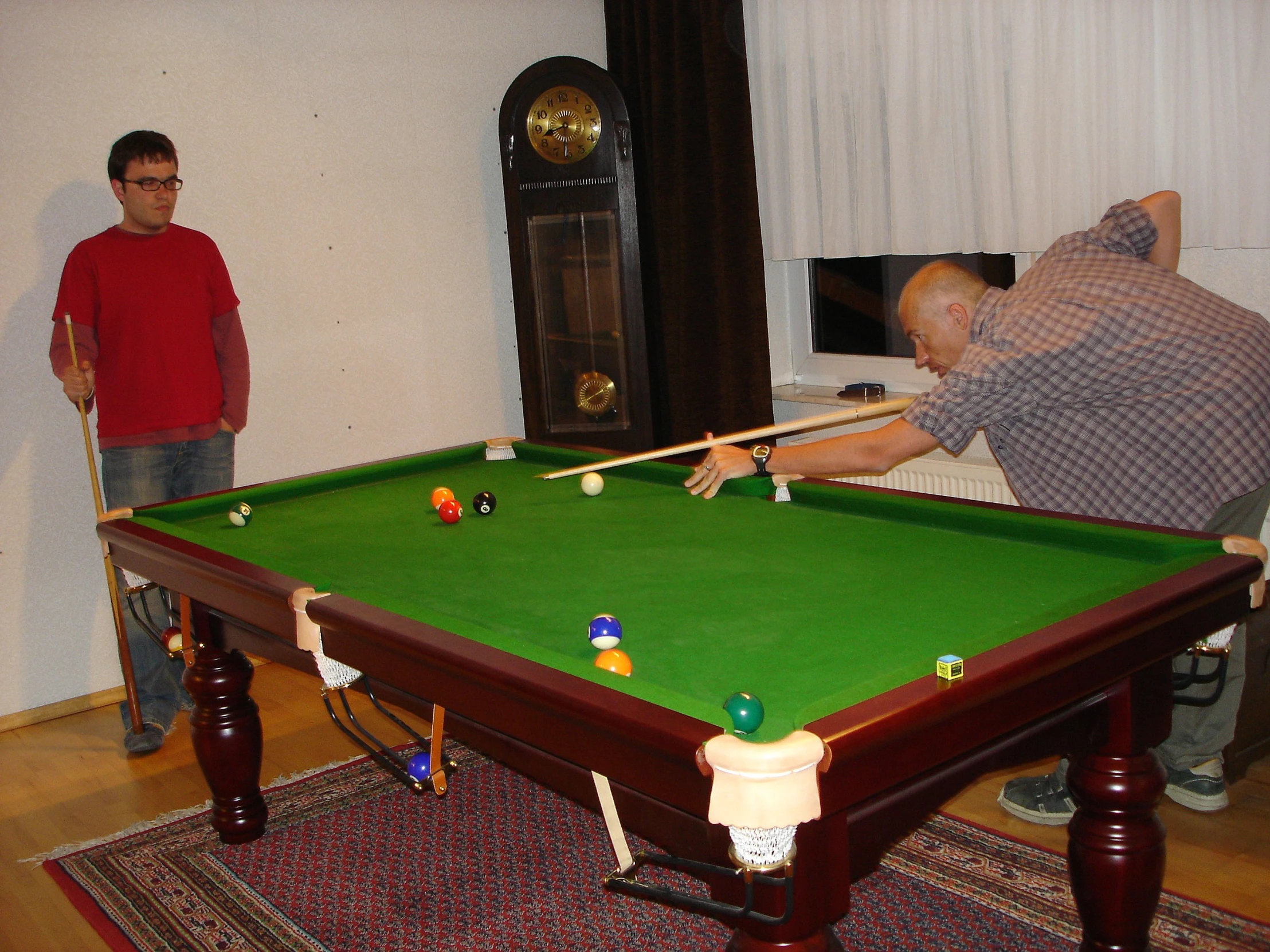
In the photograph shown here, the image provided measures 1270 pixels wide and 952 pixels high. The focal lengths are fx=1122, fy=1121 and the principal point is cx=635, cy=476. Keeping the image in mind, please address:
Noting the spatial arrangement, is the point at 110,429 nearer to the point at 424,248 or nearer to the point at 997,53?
the point at 424,248

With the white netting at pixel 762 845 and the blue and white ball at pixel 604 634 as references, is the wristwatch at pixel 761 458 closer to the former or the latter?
the blue and white ball at pixel 604 634

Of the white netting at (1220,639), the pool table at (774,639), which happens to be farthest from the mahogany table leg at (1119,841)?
the white netting at (1220,639)

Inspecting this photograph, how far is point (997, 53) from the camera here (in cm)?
332

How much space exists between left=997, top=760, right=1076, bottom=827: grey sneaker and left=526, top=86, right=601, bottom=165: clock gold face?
2664 mm

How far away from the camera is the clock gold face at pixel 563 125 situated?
4.08 meters

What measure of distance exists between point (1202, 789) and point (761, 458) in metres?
1.19

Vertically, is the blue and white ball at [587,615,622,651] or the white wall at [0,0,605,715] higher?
the white wall at [0,0,605,715]

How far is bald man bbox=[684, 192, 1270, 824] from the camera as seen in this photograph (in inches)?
84.2

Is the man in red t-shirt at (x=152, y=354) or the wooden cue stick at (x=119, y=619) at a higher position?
the man in red t-shirt at (x=152, y=354)

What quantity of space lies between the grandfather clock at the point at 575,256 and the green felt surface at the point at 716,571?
1550mm

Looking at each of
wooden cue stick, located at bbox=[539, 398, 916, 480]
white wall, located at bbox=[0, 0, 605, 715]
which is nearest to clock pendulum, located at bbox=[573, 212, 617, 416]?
white wall, located at bbox=[0, 0, 605, 715]

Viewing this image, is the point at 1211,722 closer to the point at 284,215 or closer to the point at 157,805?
the point at 157,805

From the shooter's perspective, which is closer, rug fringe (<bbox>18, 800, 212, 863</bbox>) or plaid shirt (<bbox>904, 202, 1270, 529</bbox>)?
plaid shirt (<bbox>904, 202, 1270, 529</bbox>)

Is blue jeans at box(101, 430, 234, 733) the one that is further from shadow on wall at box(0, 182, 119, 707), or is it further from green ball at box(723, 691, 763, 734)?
green ball at box(723, 691, 763, 734)
